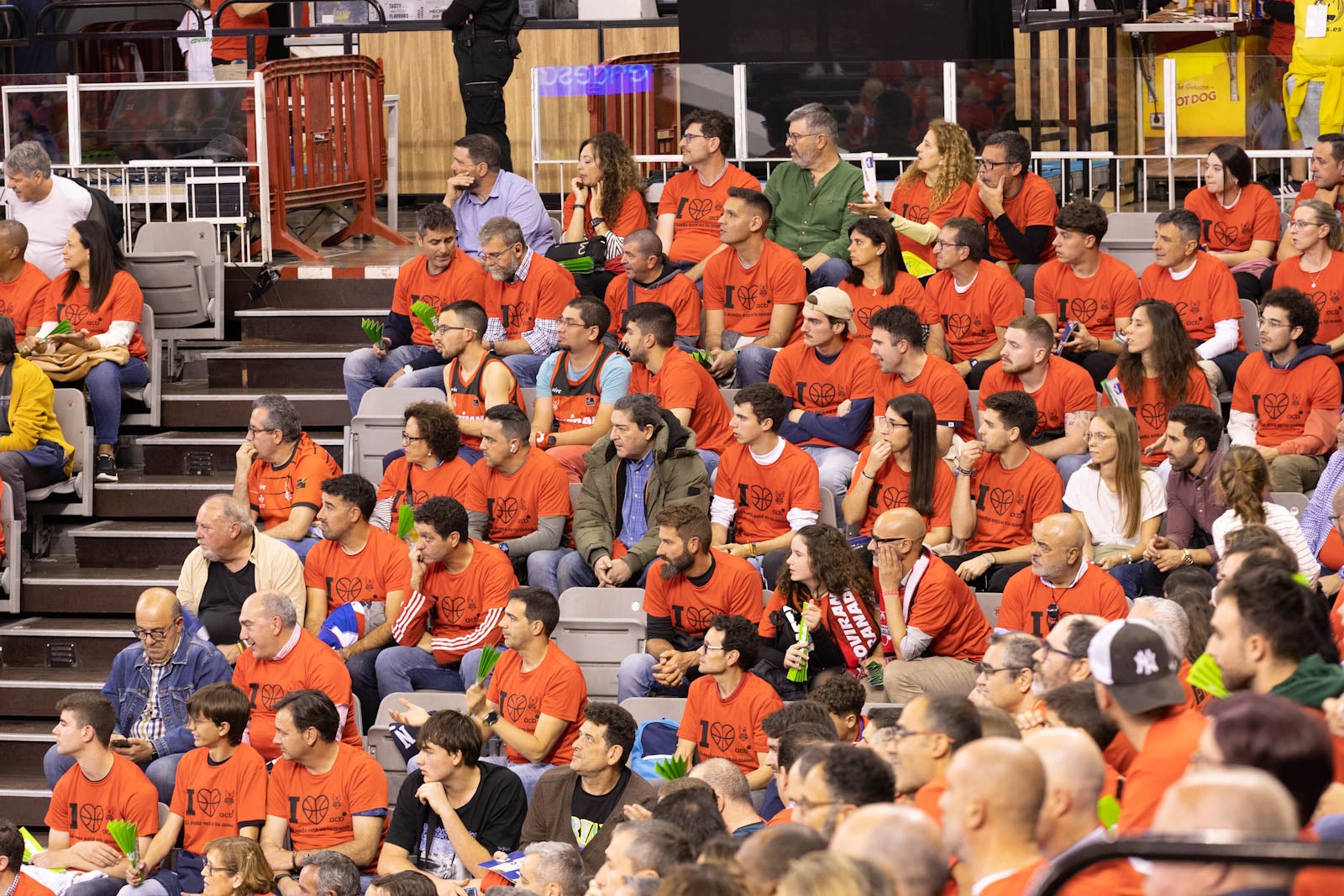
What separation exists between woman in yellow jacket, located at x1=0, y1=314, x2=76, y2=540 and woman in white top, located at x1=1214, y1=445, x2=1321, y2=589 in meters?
5.57

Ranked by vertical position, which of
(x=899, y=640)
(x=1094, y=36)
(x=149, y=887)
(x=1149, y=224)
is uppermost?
(x=1094, y=36)

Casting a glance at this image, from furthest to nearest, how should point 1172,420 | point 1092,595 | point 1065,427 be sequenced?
1. point 1065,427
2. point 1172,420
3. point 1092,595

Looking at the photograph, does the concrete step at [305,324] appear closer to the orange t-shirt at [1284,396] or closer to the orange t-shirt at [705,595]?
the orange t-shirt at [705,595]

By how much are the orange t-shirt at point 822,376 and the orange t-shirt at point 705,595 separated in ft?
3.82

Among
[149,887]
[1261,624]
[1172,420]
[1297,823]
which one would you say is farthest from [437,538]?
[1297,823]

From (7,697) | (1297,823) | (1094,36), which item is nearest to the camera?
(1297,823)

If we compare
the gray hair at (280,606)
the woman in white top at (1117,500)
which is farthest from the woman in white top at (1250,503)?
the gray hair at (280,606)

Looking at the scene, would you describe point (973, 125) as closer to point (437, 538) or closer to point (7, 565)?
point (437, 538)

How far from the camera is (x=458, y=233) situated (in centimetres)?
1026

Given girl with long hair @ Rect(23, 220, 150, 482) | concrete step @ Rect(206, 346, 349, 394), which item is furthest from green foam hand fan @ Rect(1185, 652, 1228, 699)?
girl with long hair @ Rect(23, 220, 150, 482)

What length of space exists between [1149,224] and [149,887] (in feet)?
20.4

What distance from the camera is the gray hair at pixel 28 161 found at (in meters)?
9.99

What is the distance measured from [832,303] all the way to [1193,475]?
188 centimetres

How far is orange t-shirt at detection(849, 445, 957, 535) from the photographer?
7.69m
